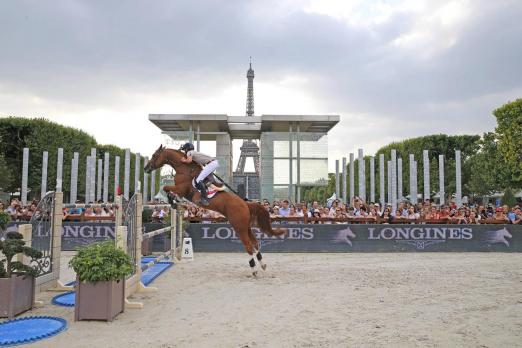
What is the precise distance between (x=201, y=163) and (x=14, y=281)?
3.74 metres

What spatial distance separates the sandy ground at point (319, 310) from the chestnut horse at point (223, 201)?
0.94 meters

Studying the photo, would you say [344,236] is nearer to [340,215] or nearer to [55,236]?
[340,215]

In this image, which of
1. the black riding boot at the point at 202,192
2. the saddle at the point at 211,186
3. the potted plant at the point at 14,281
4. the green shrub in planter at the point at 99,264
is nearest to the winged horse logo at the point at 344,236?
the saddle at the point at 211,186

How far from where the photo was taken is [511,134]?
28797mm

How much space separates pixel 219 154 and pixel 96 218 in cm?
1435

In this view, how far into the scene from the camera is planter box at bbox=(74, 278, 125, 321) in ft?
18.0

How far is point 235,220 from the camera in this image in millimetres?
9156

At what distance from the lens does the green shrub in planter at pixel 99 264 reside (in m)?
5.54

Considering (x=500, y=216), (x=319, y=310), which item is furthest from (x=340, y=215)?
(x=319, y=310)

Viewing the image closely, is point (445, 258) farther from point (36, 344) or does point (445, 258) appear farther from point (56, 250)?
point (36, 344)

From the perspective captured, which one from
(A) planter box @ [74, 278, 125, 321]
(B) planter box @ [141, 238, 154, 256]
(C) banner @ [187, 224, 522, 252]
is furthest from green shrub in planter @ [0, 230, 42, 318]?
(C) banner @ [187, 224, 522, 252]

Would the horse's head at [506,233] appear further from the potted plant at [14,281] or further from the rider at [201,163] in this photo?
the potted plant at [14,281]

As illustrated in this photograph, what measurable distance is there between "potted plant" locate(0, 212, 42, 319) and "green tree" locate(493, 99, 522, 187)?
98.8ft

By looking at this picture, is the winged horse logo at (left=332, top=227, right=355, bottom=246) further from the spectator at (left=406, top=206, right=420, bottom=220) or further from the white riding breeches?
the white riding breeches
